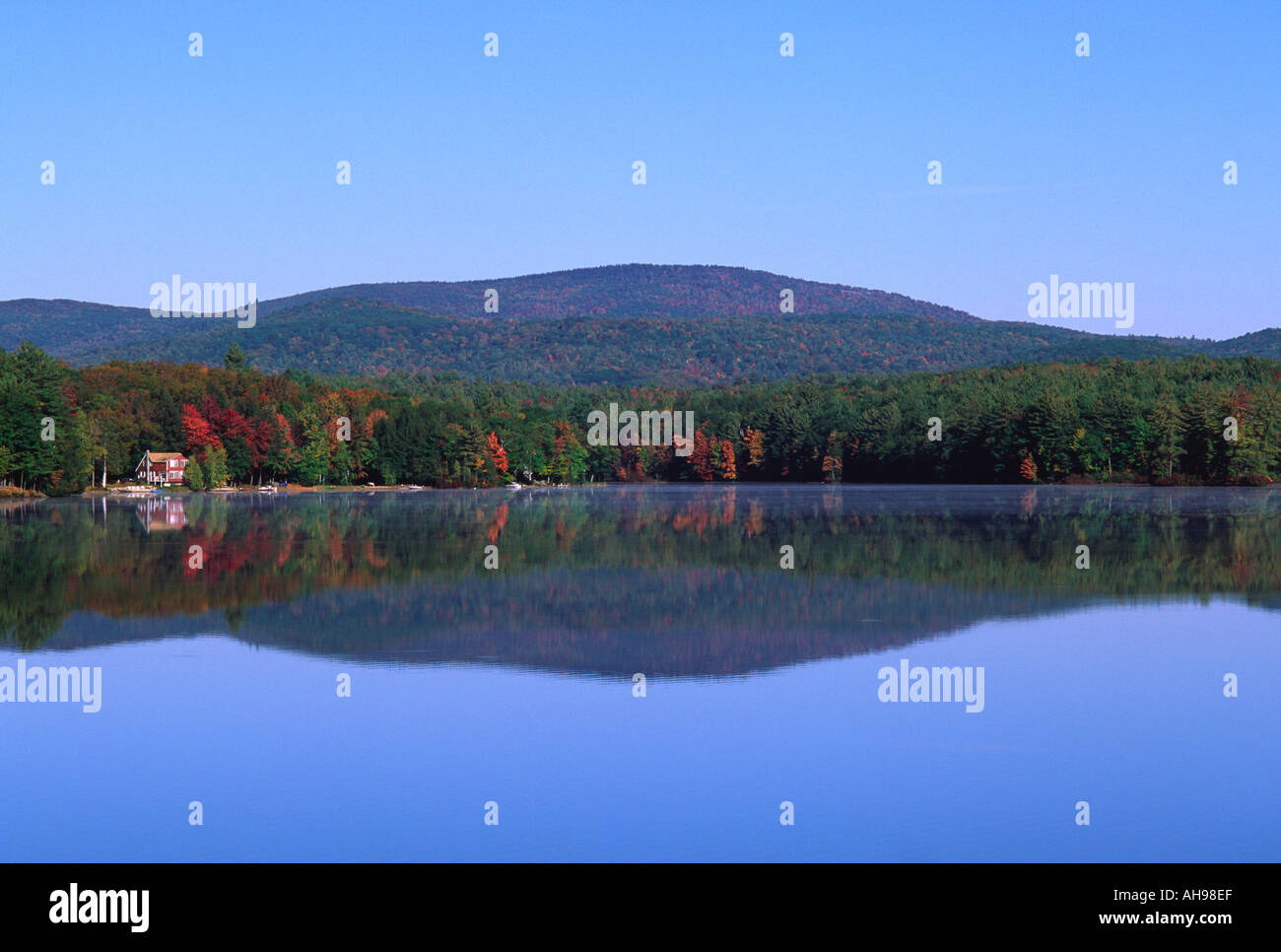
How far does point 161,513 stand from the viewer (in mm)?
62281

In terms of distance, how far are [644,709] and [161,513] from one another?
51.2 metres

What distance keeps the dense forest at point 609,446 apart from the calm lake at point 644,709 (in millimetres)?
65653

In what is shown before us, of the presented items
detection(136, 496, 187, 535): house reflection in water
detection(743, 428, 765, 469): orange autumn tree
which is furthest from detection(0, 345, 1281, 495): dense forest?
detection(136, 496, 187, 535): house reflection in water

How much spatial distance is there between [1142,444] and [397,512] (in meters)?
69.1

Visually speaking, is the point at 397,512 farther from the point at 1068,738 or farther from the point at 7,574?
the point at 1068,738

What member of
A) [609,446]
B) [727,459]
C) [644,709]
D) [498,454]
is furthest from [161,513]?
[727,459]

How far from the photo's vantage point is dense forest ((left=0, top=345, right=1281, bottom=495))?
3925 inches

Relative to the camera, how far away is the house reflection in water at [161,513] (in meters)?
51.8

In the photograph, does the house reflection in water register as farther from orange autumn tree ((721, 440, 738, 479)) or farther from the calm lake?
orange autumn tree ((721, 440, 738, 479))

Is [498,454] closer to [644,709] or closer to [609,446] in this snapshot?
[609,446]

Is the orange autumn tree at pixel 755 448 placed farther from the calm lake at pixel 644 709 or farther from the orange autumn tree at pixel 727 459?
the calm lake at pixel 644 709
